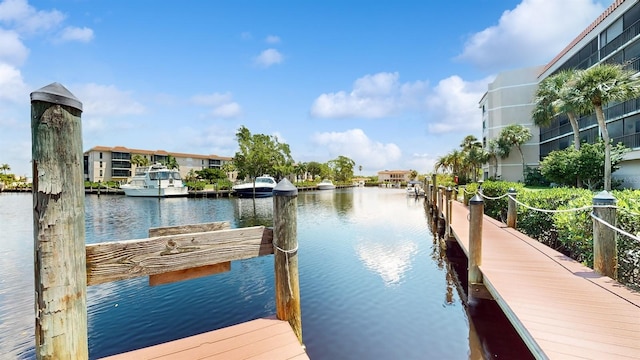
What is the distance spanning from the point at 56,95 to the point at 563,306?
5.14 metres

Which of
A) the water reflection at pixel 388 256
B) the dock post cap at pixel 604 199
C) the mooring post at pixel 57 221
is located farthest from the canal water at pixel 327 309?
the mooring post at pixel 57 221

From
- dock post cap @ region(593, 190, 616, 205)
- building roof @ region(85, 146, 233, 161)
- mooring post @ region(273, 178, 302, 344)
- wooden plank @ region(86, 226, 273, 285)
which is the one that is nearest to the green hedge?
dock post cap @ region(593, 190, 616, 205)

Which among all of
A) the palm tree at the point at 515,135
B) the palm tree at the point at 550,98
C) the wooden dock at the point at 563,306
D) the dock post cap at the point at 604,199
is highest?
the palm tree at the point at 550,98

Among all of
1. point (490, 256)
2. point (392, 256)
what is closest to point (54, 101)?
point (490, 256)

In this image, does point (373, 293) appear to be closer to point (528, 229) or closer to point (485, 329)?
point (485, 329)

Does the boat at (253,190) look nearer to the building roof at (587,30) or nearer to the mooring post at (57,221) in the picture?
the building roof at (587,30)

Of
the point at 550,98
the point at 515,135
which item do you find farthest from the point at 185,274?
the point at 515,135

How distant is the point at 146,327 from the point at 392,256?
24.2 feet

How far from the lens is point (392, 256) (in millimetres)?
10727

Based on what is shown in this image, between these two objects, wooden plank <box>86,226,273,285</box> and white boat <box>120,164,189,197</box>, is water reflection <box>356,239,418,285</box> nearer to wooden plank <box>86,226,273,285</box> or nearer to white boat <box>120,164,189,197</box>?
wooden plank <box>86,226,273,285</box>

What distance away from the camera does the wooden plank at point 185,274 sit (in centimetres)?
251

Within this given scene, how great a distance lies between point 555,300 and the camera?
13.0 ft

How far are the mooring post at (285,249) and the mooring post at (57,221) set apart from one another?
141 centimetres

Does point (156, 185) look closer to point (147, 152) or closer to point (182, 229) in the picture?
point (147, 152)
